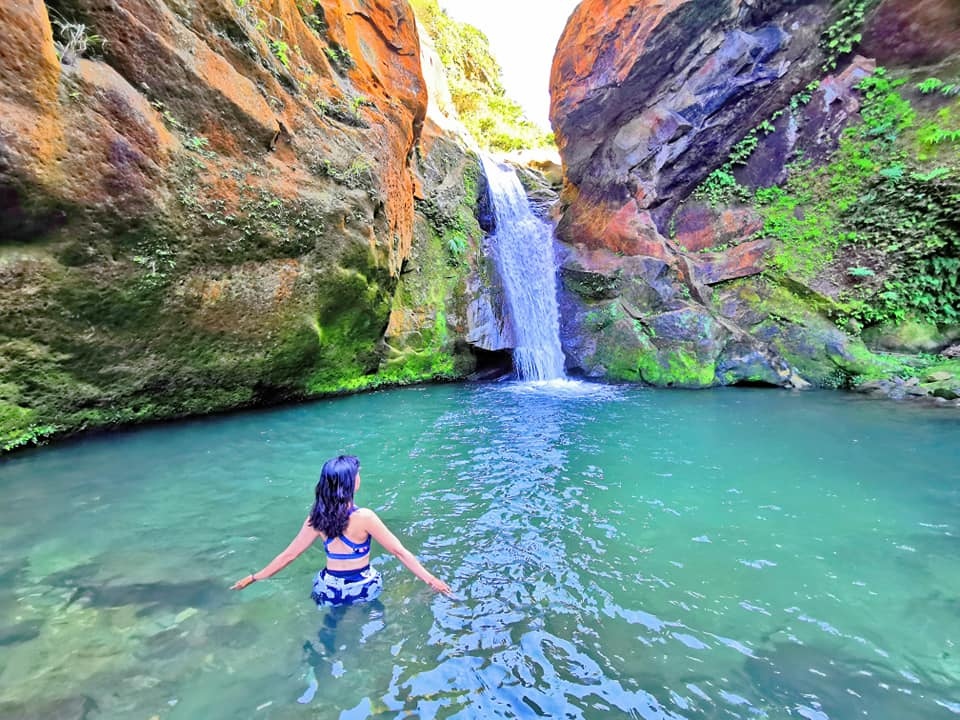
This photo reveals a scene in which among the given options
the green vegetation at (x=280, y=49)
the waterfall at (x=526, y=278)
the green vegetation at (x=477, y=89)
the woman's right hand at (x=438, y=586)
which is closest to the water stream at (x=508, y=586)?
the woman's right hand at (x=438, y=586)

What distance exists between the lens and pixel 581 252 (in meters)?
14.8

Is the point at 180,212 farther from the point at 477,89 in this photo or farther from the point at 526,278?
the point at 477,89

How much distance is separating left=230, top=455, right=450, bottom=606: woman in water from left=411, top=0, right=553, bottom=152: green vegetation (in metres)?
24.0

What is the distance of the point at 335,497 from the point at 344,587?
0.64 m

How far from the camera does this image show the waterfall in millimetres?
13633

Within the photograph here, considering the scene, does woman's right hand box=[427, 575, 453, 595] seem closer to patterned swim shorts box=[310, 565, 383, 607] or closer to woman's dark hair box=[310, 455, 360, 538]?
patterned swim shorts box=[310, 565, 383, 607]

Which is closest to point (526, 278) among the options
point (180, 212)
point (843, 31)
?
point (180, 212)

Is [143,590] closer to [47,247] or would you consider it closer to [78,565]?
[78,565]

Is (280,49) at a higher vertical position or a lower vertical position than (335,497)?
higher

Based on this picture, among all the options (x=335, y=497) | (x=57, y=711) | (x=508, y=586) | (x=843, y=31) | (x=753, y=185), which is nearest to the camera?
(x=57, y=711)

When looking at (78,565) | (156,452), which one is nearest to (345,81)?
(156,452)

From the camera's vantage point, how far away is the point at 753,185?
1344 cm

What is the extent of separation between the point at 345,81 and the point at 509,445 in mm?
9634

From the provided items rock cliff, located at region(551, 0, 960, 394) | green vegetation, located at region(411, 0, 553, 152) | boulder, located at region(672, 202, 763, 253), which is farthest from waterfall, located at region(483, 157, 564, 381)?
green vegetation, located at region(411, 0, 553, 152)
